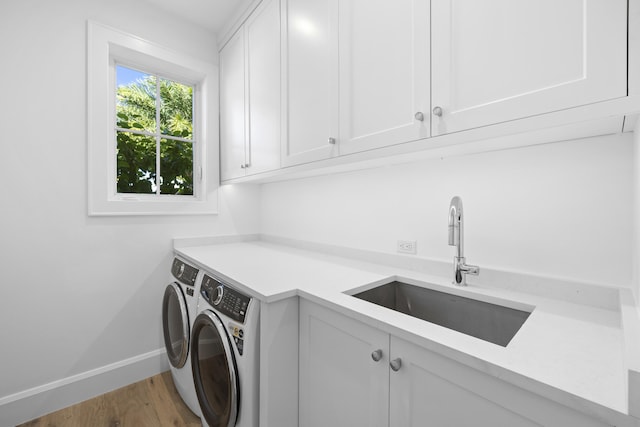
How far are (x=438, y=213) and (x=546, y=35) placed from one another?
2.46ft

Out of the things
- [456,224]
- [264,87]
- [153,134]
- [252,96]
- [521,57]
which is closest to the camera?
[521,57]

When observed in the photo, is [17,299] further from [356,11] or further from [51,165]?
[356,11]

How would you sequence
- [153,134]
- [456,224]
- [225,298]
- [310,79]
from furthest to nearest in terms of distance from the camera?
[153,134] → [310,79] → [225,298] → [456,224]

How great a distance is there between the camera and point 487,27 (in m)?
Answer: 0.83

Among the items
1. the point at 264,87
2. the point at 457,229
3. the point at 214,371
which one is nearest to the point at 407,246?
the point at 457,229

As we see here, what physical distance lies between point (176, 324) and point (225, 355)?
758 millimetres

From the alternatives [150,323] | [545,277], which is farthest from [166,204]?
[545,277]

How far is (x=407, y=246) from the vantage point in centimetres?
143

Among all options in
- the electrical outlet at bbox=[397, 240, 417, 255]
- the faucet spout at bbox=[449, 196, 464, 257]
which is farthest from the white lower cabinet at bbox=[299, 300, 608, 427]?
the electrical outlet at bbox=[397, 240, 417, 255]

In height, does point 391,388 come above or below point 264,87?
below

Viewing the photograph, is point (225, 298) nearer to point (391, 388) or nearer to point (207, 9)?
point (391, 388)

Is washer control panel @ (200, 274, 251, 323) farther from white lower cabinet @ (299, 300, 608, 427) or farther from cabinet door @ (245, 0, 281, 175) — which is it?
cabinet door @ (245, 0, 281, 175)

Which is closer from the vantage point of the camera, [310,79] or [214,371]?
[214,371]

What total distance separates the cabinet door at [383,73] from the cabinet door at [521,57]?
54 millimetres
